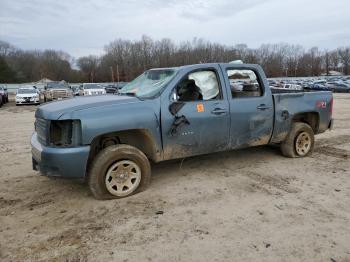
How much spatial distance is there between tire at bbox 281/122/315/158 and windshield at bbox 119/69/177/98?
2.80 meters

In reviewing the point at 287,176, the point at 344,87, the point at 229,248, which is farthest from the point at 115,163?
the point at 344,87

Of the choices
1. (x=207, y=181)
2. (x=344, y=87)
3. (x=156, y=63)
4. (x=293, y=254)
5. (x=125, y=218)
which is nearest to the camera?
(x=293, y=254)

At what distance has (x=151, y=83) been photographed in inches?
210

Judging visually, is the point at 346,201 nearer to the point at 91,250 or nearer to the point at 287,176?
the point at 287,176

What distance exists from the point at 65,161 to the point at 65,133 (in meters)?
0.39

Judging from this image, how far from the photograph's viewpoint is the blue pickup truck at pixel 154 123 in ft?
14.1

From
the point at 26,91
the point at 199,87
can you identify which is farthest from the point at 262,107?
the point at 26,91

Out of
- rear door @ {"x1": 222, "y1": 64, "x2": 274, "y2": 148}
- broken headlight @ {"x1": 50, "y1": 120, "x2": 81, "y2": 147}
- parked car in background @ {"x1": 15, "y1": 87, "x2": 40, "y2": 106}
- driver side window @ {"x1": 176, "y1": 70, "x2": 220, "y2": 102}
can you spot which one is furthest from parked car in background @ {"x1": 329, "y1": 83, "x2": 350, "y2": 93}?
broken headlight @ {"x1": 50, "y1": 120, "x2": 81, "y2": 147}

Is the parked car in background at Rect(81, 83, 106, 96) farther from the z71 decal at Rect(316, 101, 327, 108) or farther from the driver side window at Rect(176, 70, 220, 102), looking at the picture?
the driver side window at Rect(176, 70, 220, 102)

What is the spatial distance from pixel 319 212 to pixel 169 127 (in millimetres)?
2276

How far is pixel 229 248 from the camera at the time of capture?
3.29m

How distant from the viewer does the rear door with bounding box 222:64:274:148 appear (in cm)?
543

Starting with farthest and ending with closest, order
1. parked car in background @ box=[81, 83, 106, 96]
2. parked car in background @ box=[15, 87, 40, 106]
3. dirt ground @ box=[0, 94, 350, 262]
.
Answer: parked car in background @ box=[81, 83, 106, 96] < parked car in background @ box=[15, 87, 40, 106] < dirt ground @ box=[0, 94, 350, 262]

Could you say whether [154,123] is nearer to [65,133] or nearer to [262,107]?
[65,133]
